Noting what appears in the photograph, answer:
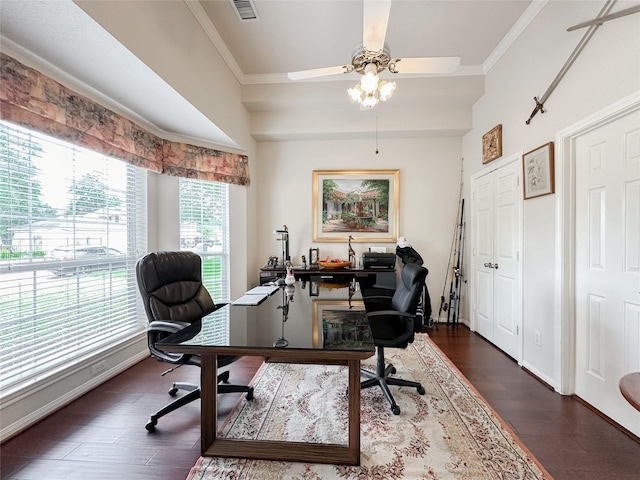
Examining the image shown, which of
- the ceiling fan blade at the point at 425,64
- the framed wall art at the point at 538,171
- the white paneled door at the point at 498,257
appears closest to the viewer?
the ceiling fan blade at the point at 425,64

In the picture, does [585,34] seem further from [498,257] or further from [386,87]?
[498,257]

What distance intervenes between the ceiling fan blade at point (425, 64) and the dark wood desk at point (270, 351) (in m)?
1.84

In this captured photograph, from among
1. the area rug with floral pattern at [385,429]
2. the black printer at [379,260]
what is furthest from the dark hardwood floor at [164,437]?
the black printer at [379,260]

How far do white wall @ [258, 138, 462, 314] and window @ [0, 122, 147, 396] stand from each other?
155 centimetres

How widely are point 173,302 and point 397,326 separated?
165cm

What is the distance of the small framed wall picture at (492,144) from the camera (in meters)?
2.78

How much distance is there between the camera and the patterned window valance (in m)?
1.52

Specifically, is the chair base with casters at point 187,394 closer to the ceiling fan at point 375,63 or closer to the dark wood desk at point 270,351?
the dark wood desk at point 270,351

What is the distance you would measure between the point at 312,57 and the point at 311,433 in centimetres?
342

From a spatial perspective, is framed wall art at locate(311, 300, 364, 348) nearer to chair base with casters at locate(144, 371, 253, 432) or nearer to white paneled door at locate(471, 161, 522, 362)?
chair base with casters at locate(144, 371, 253, 432)

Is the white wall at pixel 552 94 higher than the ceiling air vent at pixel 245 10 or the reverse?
Answer: the reverse

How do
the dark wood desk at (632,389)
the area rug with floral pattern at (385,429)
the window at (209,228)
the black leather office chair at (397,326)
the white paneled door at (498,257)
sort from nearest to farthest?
the dark wood desk at (632,389) < the area rug with floral pattern at (385,429) < the black leather office chair at (397,326) < the white paneled door at (498,257) < the window at (209,228)

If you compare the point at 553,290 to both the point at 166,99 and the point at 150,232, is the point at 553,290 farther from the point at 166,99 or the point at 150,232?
the point at 150,232

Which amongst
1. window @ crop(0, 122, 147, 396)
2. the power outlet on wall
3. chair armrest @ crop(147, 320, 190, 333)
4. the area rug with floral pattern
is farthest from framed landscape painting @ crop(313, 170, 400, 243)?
the power outlet on wall
